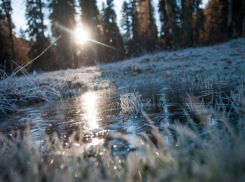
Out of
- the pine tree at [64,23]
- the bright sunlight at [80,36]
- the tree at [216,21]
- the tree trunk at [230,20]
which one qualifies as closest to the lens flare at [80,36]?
the bright sunlight at [80,36]

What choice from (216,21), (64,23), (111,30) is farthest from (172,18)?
(111,30)

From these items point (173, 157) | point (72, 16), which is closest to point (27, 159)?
point (173, 157)

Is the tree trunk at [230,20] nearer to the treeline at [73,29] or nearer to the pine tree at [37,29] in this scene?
the treeline at [73,29]

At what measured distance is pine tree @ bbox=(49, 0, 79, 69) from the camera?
75.7ft

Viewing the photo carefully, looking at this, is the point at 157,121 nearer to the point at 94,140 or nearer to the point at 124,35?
the point at 94,140

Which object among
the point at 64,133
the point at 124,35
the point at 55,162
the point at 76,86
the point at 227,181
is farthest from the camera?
the point at 124,35

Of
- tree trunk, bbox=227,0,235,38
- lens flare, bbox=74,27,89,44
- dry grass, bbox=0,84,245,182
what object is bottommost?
dry grass, bbox=0,84,245,182

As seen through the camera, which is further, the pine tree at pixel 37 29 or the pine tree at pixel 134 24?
the pine tree at pixel 134 24

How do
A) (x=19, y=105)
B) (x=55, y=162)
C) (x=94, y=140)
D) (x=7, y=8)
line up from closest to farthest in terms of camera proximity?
(x=55, y=162)
(x=94, y=140)
(x=19, y=105)
(x=7, y=8)

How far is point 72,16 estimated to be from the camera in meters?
24.3

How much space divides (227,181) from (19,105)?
187 inches

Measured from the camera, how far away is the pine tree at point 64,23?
2308 cm

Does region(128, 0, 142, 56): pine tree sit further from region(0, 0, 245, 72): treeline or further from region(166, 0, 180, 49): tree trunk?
region(166, 0, 180, 49): tree trunk

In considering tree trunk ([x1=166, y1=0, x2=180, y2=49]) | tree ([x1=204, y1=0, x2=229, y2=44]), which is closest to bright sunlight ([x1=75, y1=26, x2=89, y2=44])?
tree trunk ([x1=166, y1=0, x2=180, y2=49])
